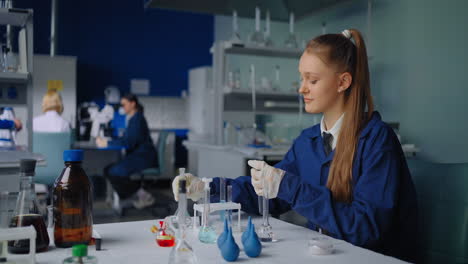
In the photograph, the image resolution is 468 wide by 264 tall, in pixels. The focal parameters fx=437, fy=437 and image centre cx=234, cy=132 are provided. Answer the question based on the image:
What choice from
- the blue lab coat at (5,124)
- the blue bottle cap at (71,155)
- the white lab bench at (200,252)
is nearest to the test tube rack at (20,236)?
the white lab bench at (200,252)

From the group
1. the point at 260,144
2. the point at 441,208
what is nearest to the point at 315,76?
the point at 441,208

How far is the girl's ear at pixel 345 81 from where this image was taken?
1.40 metres

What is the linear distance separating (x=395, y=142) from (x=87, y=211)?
0.90 m

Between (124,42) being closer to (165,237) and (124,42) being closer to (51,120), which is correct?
(51,120)

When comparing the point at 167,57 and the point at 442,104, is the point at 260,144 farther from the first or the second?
the point at 167,57

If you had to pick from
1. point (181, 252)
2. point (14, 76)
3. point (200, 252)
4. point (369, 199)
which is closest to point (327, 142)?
point (369, 199)

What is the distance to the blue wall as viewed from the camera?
6.79 m

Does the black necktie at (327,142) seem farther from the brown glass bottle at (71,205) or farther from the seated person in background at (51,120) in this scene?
the seated person in background at (51,120)

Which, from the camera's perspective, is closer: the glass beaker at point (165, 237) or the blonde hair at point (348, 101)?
the glass beaker at point (165, 237)

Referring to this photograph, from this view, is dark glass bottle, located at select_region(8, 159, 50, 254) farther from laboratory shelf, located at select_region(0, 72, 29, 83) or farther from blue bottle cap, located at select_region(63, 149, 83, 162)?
laboratory shelf, located at select_region(0, 72, 29, 83)

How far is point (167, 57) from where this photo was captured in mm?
7531

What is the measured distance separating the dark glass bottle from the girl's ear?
0.93 meters

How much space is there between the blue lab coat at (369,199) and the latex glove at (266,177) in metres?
0.02

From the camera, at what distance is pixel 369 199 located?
1215 mm
